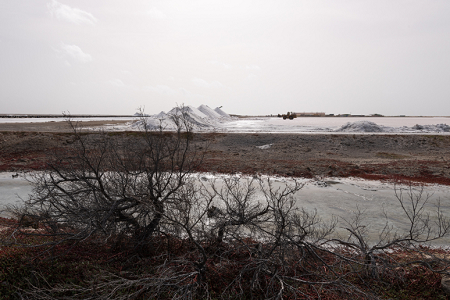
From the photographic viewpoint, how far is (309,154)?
26.2m

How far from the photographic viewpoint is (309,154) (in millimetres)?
26188

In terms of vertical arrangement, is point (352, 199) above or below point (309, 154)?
below

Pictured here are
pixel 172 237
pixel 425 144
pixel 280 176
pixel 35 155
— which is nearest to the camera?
Answer: pixel 172 237

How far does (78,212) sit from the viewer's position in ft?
21.3

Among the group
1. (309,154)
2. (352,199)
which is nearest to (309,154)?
(309,154)

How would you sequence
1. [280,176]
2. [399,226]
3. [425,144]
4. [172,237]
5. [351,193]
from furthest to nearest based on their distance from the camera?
[425,144] < [280,176] < [351,193] < [399,226] < [172,237]

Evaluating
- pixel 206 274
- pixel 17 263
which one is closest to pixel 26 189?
pixel 17 263

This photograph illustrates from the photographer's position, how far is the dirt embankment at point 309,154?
18984mm

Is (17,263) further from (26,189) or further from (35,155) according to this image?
(35,155)

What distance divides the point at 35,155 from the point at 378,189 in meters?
28.3

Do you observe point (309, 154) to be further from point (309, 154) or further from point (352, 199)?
point (352, 199)

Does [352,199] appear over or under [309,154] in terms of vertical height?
under

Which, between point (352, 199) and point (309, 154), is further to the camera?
point (309, 154)

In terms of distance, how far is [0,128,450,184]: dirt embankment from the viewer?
18984 mm
